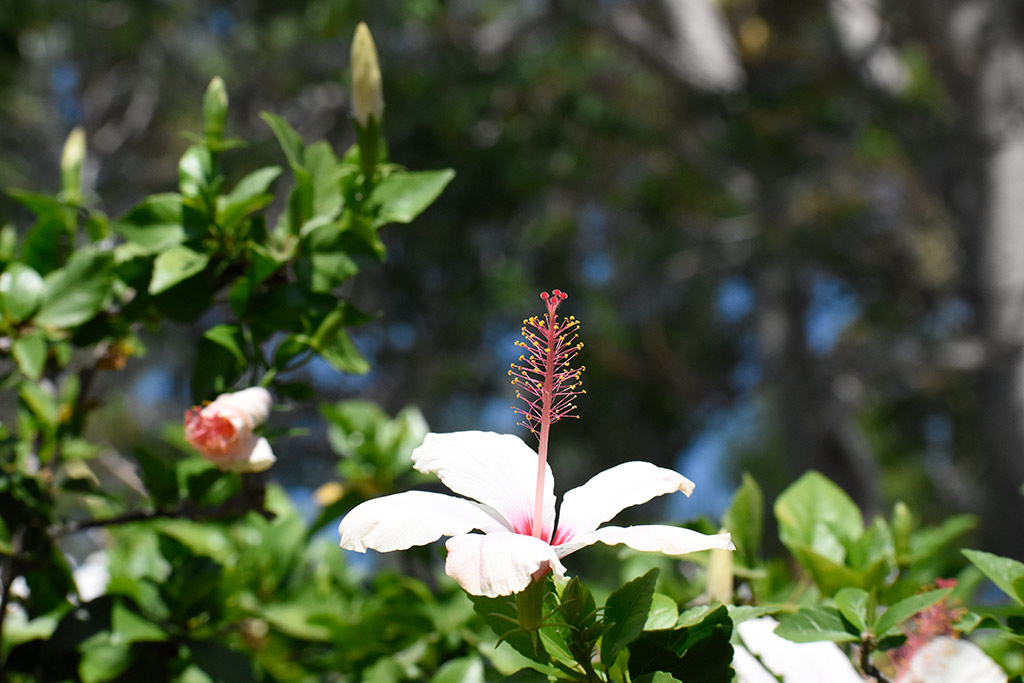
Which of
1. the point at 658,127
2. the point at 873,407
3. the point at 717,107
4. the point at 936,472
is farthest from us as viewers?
the point at 936,472

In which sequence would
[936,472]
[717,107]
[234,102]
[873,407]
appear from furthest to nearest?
[936,472], [873,407], [234,102], [717,107]

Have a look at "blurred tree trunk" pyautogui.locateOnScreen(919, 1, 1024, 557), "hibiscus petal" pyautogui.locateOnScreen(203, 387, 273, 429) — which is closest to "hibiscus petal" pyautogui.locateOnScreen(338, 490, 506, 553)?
"hibiscus petal" pyautogui.locateOnScreen(203, 387, 273, 429)

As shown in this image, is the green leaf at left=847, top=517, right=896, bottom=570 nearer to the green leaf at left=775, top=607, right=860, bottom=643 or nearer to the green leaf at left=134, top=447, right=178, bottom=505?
the green leaf at left=775, top=607, right=860, bottom=643

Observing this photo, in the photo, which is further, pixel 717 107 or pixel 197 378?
pixel 717 107

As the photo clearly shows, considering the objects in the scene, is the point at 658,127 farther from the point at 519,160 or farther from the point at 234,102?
the point at 234,102

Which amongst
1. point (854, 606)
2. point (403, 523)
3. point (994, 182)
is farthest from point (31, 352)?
point (994, 182)

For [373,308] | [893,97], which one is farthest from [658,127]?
[373,308]

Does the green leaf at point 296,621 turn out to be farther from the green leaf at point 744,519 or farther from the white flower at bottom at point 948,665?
the white flower at bottom at point 948,665

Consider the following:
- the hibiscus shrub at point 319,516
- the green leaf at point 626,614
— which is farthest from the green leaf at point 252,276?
the green leaf at point 626,614
